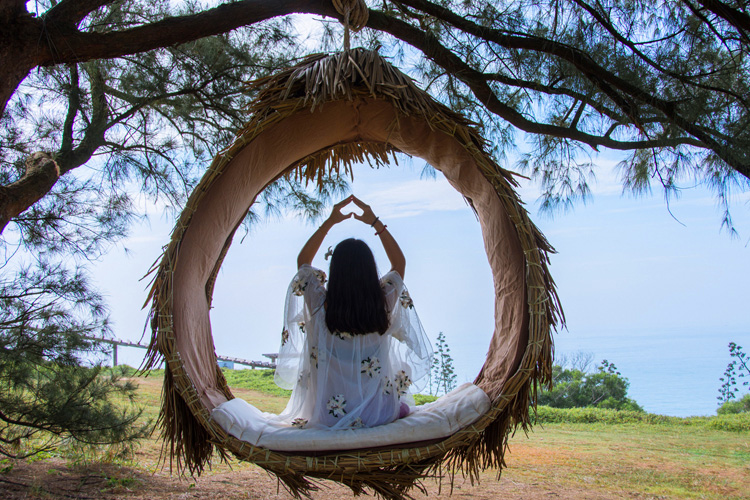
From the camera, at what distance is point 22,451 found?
3182 mm

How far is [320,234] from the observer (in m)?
2.19

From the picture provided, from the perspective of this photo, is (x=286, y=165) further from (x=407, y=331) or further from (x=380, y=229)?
(x=407, y=331)

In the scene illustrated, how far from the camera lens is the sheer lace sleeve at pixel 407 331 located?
2.19m

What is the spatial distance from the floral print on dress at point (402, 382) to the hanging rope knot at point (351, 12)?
3.90ft

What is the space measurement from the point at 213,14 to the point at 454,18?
1091 mm

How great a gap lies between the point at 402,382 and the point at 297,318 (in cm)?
45

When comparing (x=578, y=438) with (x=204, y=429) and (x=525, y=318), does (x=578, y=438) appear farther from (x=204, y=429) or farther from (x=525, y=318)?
(x=204, y=429)

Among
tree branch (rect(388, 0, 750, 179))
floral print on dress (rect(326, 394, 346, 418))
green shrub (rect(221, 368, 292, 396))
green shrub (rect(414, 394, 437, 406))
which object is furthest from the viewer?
green shrub (rect(221, 368, 292, 396))

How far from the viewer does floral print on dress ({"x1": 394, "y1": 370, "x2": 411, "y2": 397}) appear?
7.10 ft

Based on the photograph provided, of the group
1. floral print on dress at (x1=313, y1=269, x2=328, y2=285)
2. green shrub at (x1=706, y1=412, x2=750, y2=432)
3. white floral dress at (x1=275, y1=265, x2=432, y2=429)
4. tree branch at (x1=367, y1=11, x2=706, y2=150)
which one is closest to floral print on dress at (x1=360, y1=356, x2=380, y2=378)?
white floral dress at (x1=275, y1=265, x2=432, y2=429)

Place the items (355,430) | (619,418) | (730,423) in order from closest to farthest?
(355,430)
(730,423)
(619,418)

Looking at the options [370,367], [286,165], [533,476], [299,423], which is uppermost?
[286,165]

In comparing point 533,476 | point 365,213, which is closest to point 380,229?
point 365,213

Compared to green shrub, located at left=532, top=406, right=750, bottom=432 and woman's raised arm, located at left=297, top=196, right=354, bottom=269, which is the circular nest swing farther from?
green shrub, located at left=532, top=406, right=750, bottom=432
